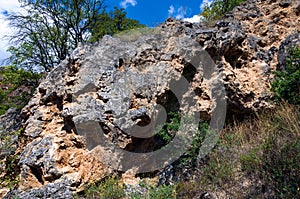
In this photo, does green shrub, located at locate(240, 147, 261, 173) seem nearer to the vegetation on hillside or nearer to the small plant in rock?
the small plant in rock

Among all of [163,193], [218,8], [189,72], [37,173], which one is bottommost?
[163,193]

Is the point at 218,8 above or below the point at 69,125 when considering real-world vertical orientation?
above

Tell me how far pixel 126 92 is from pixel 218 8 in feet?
35.5

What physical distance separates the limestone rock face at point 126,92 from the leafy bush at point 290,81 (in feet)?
1.06

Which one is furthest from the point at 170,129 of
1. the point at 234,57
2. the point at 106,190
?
the point at 234,57

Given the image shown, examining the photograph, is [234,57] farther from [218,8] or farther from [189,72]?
[218,8]

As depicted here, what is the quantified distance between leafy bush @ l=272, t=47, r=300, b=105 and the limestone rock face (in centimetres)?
32

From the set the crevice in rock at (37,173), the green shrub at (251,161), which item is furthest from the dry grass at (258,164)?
the crevice in rock at (37,173)

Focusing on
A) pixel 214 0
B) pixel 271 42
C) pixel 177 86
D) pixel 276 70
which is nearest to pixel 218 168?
Result: pixel 177 86

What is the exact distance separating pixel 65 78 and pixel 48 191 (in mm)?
2118

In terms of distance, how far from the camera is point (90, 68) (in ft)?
17.6

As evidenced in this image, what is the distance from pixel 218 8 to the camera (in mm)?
14195

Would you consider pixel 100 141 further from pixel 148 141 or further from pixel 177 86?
pixel 177 86

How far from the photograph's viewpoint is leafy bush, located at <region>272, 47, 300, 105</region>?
539cm
